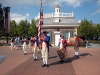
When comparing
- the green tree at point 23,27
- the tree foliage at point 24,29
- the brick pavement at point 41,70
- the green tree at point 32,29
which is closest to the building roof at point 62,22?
the brick pavement at point 41,70

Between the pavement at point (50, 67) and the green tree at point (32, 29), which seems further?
the green tree at point (32, 29)

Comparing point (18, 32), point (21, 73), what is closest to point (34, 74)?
point (21, 73)

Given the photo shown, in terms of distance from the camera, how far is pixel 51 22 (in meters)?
26.6

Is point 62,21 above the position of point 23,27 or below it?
below

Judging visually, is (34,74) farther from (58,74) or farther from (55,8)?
(55,8)

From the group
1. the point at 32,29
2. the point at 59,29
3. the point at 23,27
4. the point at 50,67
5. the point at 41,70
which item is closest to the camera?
the point at 41,70

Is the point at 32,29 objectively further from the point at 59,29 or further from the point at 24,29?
the point at 59,29

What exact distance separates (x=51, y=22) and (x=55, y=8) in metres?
6.30

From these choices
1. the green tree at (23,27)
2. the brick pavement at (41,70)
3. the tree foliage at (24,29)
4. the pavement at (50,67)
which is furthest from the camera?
the tree foliage at (24,29)

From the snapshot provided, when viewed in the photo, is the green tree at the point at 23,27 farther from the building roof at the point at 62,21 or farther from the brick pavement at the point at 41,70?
the brick pavement at the point at 41,70

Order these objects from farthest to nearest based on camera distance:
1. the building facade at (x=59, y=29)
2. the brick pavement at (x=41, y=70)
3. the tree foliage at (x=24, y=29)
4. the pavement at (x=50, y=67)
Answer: the tree foliage at (x=24, y=29) → the building facade at (x=59, y=29) → the pavement at (x=50, y=67) → the brick pavement at (x=41, y=70)

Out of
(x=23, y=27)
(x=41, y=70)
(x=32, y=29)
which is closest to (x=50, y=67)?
(x=41, y=70)

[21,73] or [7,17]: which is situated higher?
[7,17]

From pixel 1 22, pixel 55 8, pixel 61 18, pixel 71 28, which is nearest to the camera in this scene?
pixel 71 28
